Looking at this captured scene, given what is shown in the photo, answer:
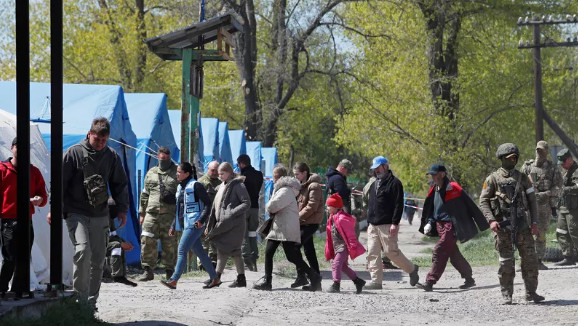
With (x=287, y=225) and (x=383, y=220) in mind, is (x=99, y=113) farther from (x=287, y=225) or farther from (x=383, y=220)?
(x=383, y=220)

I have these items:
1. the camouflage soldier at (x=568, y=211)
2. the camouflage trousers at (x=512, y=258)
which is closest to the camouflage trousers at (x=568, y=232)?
the camouflage soldier at (x=568, y=211)

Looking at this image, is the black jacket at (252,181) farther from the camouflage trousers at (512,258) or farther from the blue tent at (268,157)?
the blue tent at (268,157)

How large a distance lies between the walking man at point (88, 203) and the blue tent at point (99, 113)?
257 inches

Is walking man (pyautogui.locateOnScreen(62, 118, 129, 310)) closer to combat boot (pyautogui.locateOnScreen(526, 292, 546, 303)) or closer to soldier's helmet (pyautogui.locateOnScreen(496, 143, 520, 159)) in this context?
soldier's helmet (pyautogui.locateOnScreen(496, 143, 520, 159))

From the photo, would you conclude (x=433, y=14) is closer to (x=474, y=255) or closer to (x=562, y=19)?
(x=562, y=19)

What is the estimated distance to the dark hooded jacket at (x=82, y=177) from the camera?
9352mm

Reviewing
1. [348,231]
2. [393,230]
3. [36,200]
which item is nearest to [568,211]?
[393,230]

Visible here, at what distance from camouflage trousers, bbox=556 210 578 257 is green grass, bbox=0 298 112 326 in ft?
35.4

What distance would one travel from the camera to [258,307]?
38.1 feet

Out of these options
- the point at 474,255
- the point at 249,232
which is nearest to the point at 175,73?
the point at 474,255

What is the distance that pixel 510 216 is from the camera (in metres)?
11.7

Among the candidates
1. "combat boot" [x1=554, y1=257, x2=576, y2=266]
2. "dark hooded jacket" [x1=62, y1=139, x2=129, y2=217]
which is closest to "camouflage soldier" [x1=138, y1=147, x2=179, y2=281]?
"dark hooded jacket" [x1=62, y1=139, x2=129, y2=217]

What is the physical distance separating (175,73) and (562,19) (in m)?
17.4

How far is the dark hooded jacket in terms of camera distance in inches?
368
